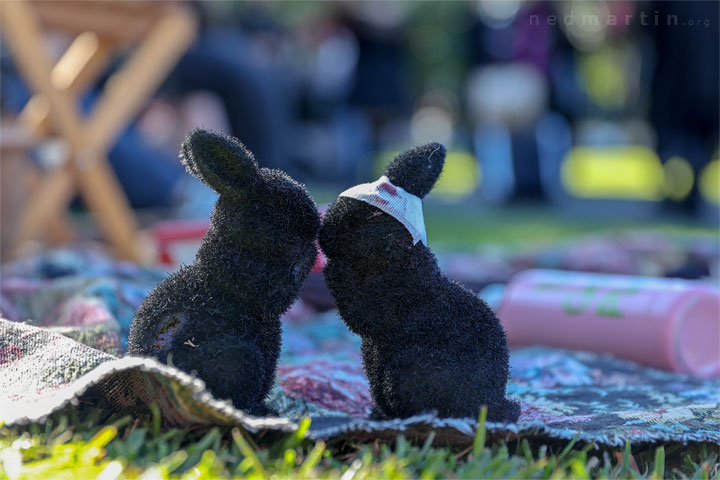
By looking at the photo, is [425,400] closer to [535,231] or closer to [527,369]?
[527,369]

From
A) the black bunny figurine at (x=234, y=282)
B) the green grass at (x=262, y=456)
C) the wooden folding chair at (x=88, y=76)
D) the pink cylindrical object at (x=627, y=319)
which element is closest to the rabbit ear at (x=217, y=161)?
the black bunny figurine at (x=234, y=282)

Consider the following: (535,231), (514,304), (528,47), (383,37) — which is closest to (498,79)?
(528,47)

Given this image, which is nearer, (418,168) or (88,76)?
(418,168)

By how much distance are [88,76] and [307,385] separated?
197 centimetres

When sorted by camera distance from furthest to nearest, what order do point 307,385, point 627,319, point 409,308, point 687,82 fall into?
1. point 687,82
2. point 627,319
3. point 307,385
4. point 409,308

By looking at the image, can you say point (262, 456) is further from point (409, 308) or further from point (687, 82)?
point (687, 82)

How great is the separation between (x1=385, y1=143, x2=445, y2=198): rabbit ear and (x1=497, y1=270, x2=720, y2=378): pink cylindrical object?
1.59ft

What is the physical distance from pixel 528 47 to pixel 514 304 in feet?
14.0

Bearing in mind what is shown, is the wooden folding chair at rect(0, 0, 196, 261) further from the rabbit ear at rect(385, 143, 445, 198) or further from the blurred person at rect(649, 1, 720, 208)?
the blurred person at rect(649, 1, 720, 208)

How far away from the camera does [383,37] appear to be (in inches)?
264

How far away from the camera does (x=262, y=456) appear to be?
833 millimetres

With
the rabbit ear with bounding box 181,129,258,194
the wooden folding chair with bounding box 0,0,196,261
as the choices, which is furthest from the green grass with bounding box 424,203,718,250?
the rabbit ear with bounding box 181,129,258,194

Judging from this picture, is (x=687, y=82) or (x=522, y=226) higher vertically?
(x=687, y=82)

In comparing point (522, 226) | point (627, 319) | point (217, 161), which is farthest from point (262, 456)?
point (522, 226)
